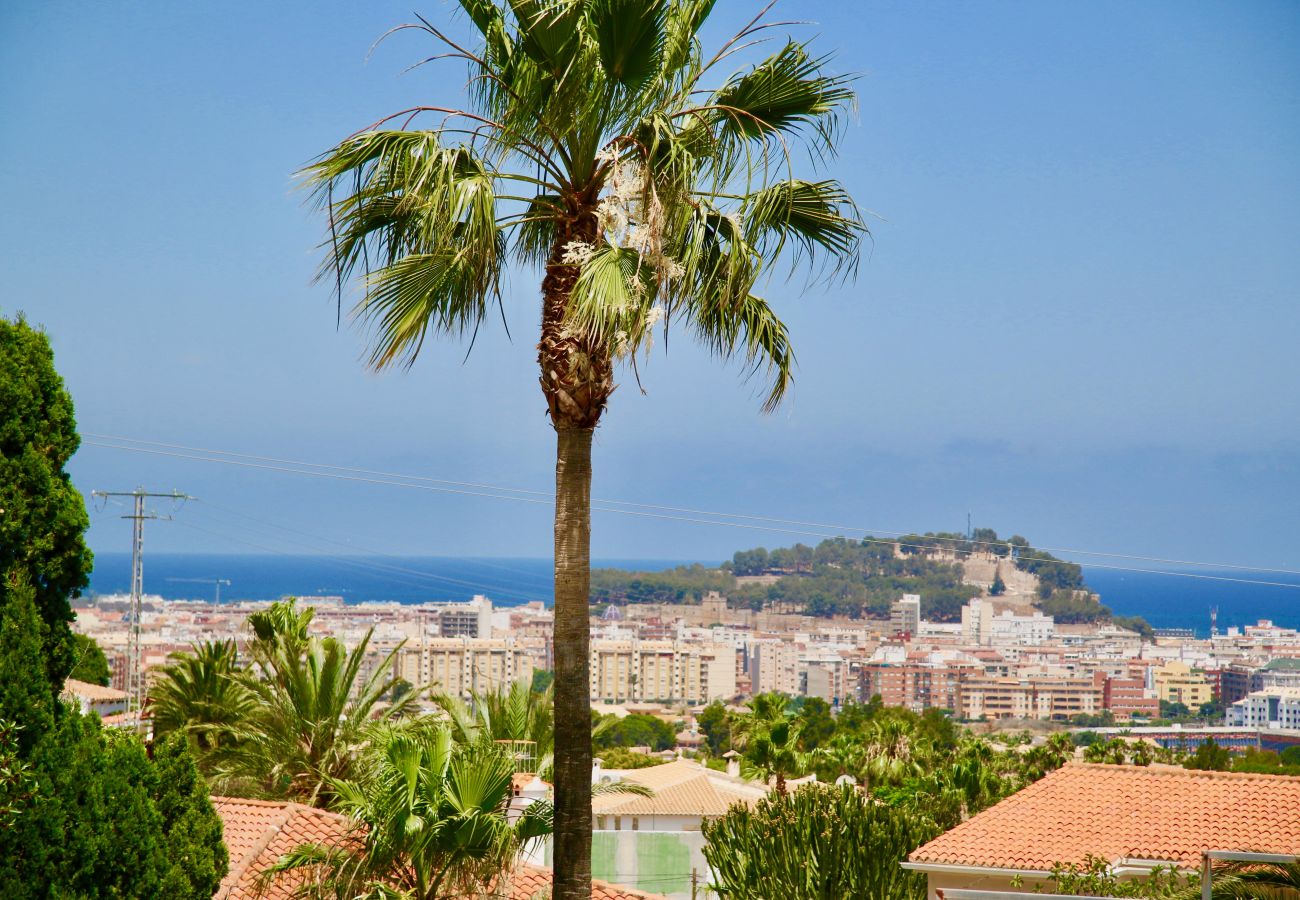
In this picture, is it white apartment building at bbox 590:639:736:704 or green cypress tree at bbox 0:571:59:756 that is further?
white apartment building at bbox 590:639:736:704

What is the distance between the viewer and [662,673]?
177750 millimetres

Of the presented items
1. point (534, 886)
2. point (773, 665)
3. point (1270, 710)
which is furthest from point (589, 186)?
point (773, 665)

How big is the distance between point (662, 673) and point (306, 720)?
165922 millimetres

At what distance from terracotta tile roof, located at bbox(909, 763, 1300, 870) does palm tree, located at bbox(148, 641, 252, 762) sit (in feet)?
30.4

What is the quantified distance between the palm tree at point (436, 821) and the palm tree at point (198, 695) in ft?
31.2

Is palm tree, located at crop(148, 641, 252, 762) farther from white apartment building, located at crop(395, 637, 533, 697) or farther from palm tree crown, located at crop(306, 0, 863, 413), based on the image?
white apartment building, located at crop(395, 637, 533, 697)

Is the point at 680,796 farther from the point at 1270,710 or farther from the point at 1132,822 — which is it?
the point at 1270,710

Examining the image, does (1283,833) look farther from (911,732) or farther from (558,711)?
(911,732)

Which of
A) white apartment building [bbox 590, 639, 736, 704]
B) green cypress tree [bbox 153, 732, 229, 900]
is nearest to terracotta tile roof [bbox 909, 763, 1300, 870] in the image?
green cypress tree [bbox 153, 732, 229, 900]

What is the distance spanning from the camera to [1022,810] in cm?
1620

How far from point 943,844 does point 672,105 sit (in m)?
10.5

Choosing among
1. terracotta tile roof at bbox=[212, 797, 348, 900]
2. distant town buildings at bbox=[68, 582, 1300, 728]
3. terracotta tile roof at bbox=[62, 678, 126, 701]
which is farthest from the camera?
distant town buildings at bbox=[68, 582, 1300, 728]

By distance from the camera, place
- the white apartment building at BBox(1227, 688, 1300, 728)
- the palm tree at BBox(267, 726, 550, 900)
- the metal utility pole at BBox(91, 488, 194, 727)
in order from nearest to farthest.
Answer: the palm tree at BBox(267, 726, 550, 900) → the metal utility pole at BBox(91, 488, 194, 727) → the white apartment building at BBox(1227, 688, 1300, 728)

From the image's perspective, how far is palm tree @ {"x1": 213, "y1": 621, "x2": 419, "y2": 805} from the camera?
14078mm
